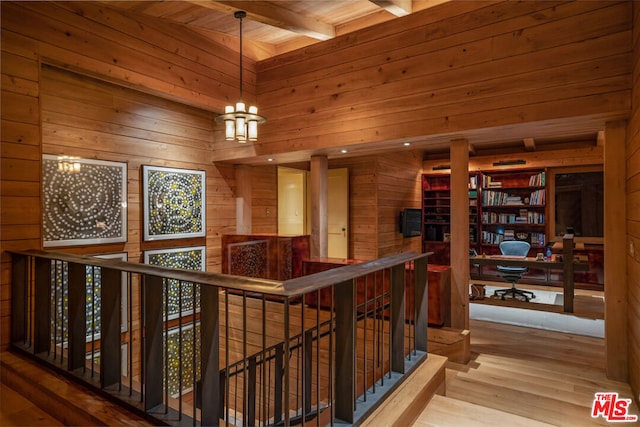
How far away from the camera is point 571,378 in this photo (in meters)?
3.16

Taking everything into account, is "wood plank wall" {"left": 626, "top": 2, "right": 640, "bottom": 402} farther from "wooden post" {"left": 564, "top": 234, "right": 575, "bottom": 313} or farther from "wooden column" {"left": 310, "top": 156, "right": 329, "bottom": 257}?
"wooden column" {"left": 310, "top": 156, "right": 329, "bottom": 257}

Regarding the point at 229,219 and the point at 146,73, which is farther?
the point at 229,219

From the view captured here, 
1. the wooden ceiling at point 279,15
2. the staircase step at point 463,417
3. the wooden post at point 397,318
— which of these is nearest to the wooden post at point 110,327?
the wooden post at point 397,318

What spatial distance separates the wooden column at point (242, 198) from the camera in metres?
5.79

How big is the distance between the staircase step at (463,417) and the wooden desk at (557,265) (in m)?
3.39

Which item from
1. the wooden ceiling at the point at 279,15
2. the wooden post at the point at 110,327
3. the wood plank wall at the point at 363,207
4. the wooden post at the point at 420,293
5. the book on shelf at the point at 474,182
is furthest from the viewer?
the book on shelf at the point at 474,182

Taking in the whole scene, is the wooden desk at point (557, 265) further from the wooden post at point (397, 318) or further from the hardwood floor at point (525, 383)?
the wooden post at point (397, 318)

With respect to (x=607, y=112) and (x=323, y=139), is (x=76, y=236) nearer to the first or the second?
(x=323, y=139)

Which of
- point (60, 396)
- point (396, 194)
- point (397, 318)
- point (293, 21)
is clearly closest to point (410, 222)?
point (396, 194)

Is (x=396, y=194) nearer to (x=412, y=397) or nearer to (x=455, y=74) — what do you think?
(x=455, y=74)

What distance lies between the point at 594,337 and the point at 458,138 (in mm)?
2742

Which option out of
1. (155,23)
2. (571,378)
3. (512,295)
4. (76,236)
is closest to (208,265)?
(76,236)

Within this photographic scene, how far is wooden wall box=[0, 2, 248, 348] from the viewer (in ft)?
9.44

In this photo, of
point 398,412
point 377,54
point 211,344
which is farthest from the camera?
point 377,54
